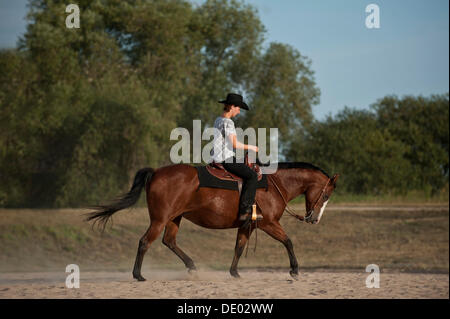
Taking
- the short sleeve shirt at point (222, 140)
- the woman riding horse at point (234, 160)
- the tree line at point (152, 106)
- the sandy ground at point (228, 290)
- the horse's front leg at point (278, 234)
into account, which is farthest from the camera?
the tree line at point (152, 106)

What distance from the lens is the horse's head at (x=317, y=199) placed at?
11.3 meters

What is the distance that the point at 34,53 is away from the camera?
106ft

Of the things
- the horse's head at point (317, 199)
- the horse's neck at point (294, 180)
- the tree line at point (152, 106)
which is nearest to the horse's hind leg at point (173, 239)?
the horse's neck at point (294, 180)

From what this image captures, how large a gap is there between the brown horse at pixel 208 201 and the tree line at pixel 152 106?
1783 cm

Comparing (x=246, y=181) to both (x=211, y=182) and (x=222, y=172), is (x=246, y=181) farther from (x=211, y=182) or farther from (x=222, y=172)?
(x=211, y=182)

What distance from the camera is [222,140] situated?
1052cm

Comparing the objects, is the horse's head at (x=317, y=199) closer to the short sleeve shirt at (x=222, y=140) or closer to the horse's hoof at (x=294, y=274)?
the horse's hoof at (x=294, y=274)

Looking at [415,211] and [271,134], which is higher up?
[271,134]

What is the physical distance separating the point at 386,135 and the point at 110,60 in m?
18.5

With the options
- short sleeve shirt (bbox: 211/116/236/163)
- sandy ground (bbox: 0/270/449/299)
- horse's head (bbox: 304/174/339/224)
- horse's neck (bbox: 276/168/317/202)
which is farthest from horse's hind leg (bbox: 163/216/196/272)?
horse's head (bbox: 304/174/339/224)
